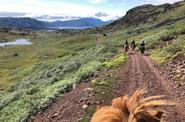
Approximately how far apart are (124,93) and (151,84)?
2576 millimetres

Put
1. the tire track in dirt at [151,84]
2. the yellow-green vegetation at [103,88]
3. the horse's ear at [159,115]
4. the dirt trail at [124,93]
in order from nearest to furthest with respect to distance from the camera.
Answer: the horse's ear at [159,115] < the tire track in dirt at [151,84] < the dirt trail at [124,93] < the yellow-green vegetation at [103,88]

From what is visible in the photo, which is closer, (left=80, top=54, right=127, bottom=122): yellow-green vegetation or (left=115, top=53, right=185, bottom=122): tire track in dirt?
(left=115, top=53, right=185, bottom=122): tire track in dirt

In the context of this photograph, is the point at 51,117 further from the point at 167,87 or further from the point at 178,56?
the point at 178,56

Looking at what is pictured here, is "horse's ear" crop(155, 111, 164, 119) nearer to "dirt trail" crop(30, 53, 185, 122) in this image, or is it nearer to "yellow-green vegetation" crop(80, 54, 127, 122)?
"dirt trail" crop(30, 53, 185, 122)

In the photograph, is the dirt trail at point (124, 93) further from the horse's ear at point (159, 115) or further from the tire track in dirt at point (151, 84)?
the horse's ear at point (159, 115)

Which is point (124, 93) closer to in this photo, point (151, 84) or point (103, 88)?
point (103, 88)

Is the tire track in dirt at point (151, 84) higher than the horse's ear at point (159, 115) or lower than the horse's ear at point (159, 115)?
lower

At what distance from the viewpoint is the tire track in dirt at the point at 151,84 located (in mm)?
15817

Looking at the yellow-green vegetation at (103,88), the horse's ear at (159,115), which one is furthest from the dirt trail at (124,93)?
the horse's ear at (159,115)

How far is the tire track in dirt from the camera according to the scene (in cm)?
1582

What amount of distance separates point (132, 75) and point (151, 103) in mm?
22964

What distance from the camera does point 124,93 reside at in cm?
2066

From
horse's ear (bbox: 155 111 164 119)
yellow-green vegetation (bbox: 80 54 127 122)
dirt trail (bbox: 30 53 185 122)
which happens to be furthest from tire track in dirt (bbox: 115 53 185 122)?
horse's ear (bbox: 155 111 164 119)

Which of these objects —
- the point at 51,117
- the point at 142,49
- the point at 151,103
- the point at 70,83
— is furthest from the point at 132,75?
the point at 151,103
